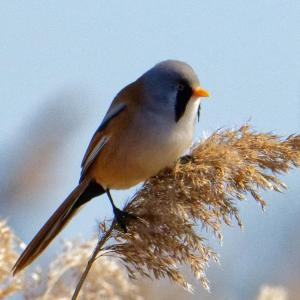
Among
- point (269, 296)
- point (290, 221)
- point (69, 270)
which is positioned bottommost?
point (290, 221)

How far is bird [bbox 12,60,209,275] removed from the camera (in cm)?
503

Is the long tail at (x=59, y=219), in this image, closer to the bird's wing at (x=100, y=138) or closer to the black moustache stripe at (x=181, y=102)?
the bird's wing at (x=100, y=138)

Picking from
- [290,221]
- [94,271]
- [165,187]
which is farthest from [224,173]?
[290,221]

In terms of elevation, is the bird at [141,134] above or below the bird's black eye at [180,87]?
below

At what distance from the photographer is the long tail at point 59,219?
15.6 feet

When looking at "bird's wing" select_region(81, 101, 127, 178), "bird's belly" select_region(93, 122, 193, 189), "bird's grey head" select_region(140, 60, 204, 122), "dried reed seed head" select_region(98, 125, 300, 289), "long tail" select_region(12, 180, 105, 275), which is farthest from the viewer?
"bird's wing" select_region(81, 101, 127, 178)

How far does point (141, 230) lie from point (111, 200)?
3.86 feet

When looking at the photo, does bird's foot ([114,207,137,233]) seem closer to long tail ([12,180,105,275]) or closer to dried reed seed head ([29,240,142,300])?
dried reed seed head ([29,240,142,300])

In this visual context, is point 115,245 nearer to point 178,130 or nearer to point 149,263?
point 149,263

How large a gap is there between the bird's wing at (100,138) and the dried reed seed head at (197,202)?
1182mm

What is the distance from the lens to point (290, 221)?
888cm

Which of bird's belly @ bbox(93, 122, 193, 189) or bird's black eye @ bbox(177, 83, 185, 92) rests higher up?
bird's black eye @ bbox(177, 83, 185, 92)

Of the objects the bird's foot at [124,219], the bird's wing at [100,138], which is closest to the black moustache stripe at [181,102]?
the bird's wing at [100,138]

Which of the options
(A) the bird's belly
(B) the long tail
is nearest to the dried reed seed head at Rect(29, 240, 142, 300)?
(B) the long tail
